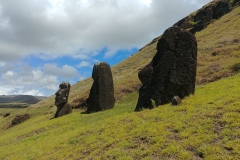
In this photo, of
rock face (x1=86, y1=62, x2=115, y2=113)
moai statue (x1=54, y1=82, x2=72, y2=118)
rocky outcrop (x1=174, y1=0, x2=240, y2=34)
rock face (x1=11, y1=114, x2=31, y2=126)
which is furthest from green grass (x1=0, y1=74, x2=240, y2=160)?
rocky outcrop (x1=174, y1=0, x2=240, y2=34)

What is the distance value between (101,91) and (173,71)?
11.3 meters

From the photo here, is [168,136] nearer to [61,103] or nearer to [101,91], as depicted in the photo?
[101,91]

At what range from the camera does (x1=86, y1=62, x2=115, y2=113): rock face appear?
24.2 m

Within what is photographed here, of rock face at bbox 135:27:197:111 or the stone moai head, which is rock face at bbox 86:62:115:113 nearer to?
the stone moai head

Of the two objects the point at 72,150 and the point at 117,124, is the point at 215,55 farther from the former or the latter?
the point at 72,150

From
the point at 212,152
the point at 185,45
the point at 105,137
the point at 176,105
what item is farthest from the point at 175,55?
the point at 212,152

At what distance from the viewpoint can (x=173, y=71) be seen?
577 inches

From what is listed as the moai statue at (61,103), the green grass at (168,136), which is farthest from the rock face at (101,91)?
the green grass at (168,136)

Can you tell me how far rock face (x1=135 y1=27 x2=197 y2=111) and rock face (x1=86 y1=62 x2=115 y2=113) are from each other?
9360 millimetres

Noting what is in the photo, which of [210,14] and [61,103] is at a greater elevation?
[210,14]

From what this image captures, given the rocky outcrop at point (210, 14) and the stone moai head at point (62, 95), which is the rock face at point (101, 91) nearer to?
the stone moai head at point (62, 95)

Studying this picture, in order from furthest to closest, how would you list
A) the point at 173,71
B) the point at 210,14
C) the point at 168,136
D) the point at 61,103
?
the point at 210,14 → the point at 61,103 → the point at 173,71 → the point at 168,136

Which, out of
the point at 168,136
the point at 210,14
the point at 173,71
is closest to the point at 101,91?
the point at 173,71

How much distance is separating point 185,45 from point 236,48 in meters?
20.7
